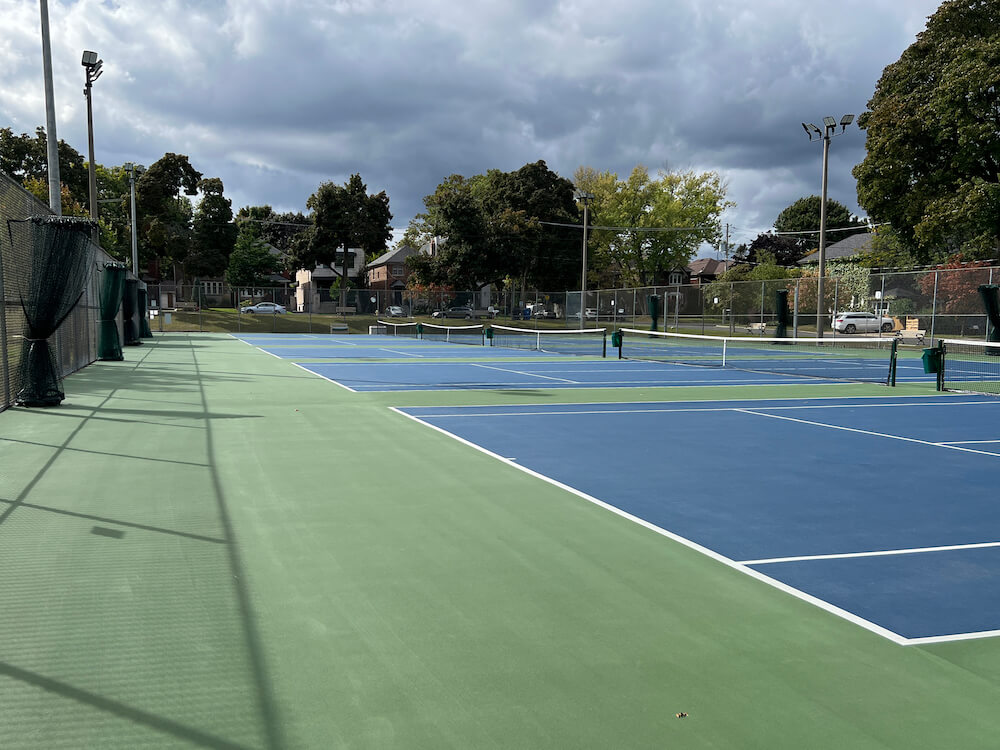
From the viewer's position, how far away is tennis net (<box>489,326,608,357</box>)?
104 ft

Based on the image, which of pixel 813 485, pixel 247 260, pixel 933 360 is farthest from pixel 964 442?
pixel 247 260

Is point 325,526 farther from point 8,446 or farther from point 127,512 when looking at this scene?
point 8,446

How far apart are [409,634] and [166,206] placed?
73633mm

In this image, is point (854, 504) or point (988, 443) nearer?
point (854, 504)

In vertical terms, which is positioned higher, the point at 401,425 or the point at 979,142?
the point at 979,142

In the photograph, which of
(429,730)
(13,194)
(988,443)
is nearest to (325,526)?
(429,730)

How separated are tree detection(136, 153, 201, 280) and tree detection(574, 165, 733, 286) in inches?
1414

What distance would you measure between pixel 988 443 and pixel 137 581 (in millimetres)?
10201

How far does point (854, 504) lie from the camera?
7055 millimetres

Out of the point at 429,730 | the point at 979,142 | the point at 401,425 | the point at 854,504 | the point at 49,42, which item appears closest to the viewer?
the point at 429,730

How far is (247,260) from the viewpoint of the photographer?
271 feet

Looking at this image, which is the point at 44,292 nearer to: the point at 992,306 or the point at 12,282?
the point at 12,282

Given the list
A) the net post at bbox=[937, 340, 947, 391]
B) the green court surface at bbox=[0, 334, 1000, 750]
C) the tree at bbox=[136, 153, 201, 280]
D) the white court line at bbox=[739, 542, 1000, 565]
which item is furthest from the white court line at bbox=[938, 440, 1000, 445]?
Answer: the tree at bbox=[136, 153, 201, 280]

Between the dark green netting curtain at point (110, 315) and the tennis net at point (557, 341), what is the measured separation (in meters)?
14.1
